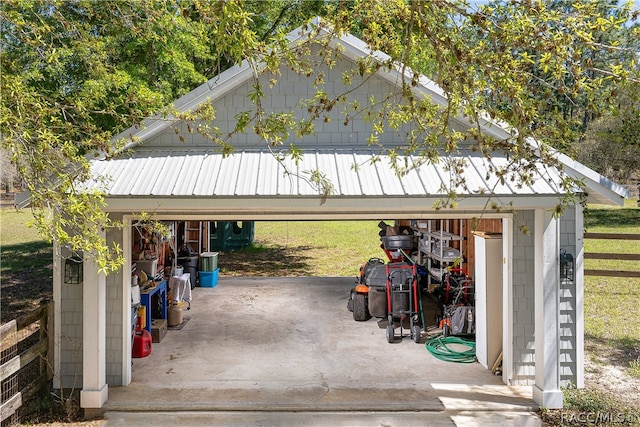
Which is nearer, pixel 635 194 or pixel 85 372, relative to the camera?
pixel 85 372

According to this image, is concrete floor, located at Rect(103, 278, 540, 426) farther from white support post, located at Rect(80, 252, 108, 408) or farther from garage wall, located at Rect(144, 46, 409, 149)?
garage wall, located at Rect(144, 46, 409, 149)

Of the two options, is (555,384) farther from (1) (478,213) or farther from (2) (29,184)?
(2) (29,184)

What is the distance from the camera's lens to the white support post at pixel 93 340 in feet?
22.0

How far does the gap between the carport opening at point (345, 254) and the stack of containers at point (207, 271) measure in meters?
0.10

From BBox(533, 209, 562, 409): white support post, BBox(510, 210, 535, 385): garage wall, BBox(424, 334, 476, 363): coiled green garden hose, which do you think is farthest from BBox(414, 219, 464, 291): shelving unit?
BBox(533, 209, 562, 409): white support post

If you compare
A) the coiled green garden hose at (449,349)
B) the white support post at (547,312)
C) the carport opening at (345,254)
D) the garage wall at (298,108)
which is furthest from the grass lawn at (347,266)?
the garage wall at (298,108)

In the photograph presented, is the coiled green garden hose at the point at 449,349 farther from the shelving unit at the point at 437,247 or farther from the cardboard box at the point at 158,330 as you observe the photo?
the cardboard box at the point at 158,330

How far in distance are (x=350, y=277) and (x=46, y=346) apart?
11.1 metres

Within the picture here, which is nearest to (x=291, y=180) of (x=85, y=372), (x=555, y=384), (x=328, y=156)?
(x=328, y=156)

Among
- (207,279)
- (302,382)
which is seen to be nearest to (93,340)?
(302,382)

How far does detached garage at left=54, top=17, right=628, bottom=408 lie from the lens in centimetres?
648

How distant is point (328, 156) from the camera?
23.7 ft

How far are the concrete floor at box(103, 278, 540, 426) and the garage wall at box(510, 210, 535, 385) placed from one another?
0.24 meters

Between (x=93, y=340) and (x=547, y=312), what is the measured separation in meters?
5.49
